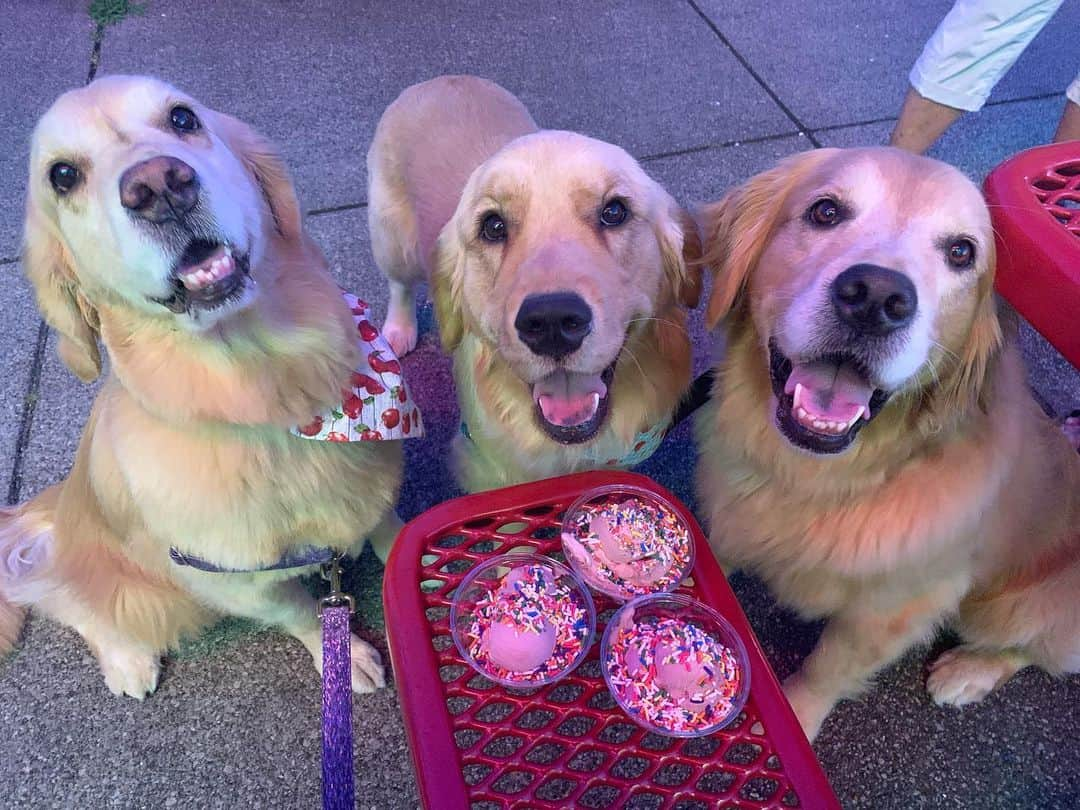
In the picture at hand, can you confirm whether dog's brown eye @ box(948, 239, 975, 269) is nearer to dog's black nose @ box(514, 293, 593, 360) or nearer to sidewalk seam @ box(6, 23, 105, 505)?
dog's black nose @ box(514, 293, 593, 360)

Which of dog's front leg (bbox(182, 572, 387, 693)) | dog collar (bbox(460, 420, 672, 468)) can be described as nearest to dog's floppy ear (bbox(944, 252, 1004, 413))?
dog collar (bbox(460, 420, 672, 468))

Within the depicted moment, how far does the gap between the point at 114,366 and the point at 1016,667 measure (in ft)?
8.92

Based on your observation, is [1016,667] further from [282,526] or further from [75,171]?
[75,171]

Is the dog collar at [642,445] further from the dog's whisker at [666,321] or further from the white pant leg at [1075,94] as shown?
the white pant leg at [1075,94]

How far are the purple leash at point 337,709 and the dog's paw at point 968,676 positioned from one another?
6.09 feet

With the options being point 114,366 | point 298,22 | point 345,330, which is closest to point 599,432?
point 345,330

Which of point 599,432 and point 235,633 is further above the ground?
point 599,432

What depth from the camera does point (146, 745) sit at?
2.23m

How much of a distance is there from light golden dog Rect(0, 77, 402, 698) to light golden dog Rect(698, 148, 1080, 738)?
3.45ft

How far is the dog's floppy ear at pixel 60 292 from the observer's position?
1.61 metres

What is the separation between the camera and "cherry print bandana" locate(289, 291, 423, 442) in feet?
5.93

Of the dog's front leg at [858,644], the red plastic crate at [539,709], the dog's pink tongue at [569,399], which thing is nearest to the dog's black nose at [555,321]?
the dog's pink tongue at [569,399]

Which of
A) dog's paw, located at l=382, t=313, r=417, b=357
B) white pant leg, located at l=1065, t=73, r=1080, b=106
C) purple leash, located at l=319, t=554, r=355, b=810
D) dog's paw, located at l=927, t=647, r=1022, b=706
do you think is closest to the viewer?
purple leash, located at l=319, t=554, r=355, b=810

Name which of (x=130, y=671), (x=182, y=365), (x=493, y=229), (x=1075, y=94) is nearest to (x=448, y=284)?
(x=493, y=229)
